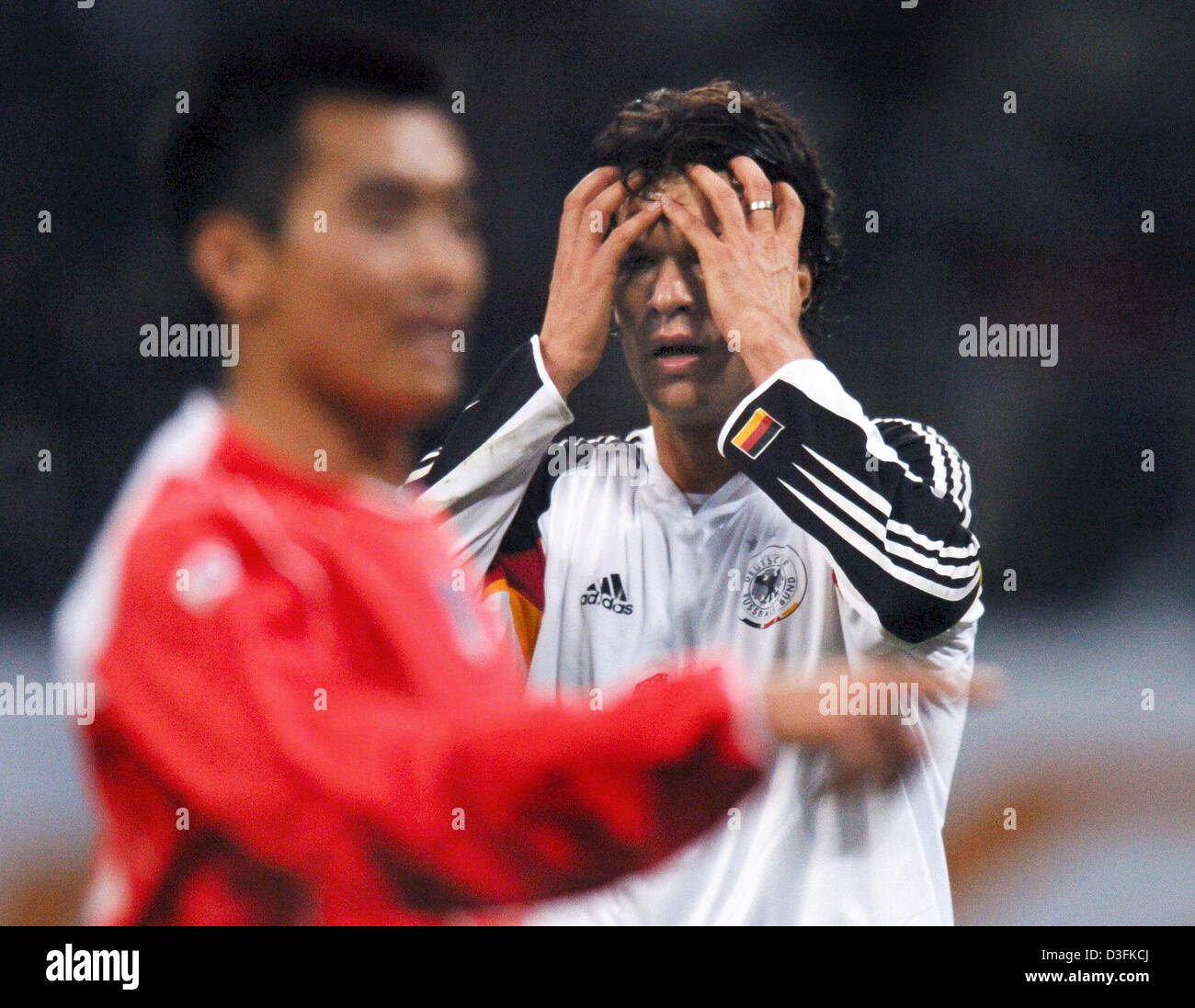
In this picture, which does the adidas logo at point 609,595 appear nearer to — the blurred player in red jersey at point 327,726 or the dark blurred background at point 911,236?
the dark blurred background at point 911,236

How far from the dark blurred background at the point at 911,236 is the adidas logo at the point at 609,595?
502 millimetres

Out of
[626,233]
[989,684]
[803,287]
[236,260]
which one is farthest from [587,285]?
[989,684]

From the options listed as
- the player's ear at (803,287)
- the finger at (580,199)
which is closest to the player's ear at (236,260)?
the finger at (580,199)

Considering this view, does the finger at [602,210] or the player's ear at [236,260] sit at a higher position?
the finger at [602,210]

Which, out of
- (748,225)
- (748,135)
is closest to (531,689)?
(748,225)

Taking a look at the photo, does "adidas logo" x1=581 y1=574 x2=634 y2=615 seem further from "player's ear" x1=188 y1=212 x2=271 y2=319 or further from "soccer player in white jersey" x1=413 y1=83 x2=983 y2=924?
"player's ear" x1=188 y1=212 x2=271 y2=319

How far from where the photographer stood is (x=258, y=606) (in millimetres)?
985

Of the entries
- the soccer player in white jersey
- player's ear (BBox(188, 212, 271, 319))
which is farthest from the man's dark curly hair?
player's ear (BBox(188, 212, 271, 319))

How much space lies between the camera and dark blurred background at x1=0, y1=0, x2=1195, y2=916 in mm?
1991

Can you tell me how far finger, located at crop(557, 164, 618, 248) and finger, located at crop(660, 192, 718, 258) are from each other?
0.10m

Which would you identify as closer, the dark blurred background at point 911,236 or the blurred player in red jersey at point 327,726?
the blurred player in red jersey at point 327,726

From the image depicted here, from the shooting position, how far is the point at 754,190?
1910 mm

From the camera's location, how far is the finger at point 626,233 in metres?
1.91
